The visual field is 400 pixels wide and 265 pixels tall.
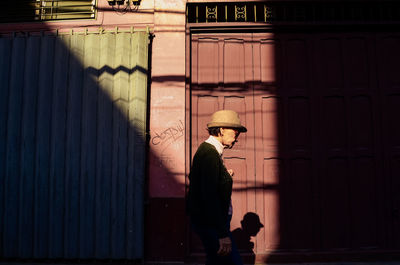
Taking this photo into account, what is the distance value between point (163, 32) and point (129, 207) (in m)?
2.93

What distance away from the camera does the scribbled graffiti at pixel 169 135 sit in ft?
16.3

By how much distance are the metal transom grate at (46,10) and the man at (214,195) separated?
158 inches

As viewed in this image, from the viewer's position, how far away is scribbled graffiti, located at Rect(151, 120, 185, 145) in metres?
4.98

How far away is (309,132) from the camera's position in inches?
204

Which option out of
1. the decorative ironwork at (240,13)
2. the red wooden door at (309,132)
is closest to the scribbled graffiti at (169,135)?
the red wooden door at (309,132)

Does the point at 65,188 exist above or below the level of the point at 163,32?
below

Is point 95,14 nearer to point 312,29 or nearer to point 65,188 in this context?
point 65,188

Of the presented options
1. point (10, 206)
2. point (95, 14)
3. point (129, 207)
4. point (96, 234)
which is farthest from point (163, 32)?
point (10, 206)

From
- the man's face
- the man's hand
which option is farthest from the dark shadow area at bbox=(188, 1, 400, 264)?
the man's hand

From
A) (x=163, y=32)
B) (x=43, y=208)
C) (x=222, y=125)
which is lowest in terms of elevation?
(x=43, y=208)

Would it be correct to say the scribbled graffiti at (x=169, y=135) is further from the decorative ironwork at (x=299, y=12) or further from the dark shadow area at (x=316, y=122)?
the decorative ironwork at (x=299, y=12)

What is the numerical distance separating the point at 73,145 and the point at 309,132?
3904mm

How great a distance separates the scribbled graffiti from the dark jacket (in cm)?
210

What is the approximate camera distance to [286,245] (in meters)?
4.97
